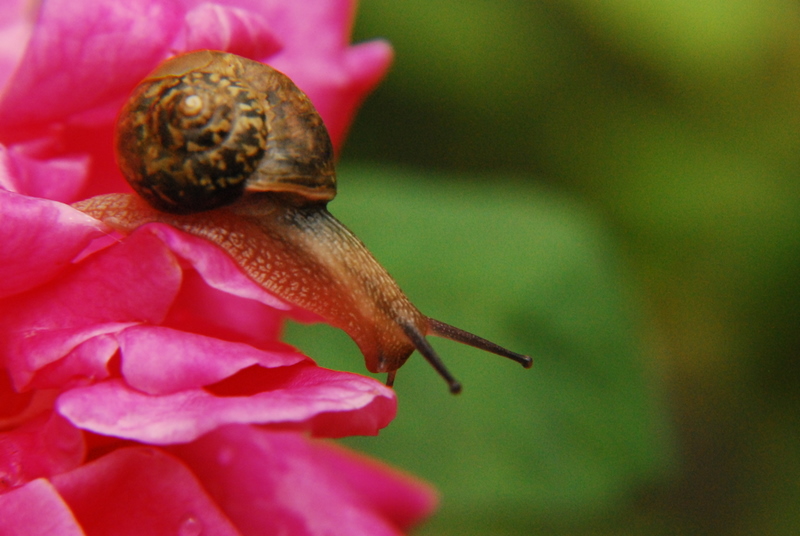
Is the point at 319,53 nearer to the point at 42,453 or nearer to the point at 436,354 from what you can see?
the point at 436,354

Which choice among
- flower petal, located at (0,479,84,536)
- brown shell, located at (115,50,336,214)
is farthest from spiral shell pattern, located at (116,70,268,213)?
flower petal, located at (0,479,84,536)

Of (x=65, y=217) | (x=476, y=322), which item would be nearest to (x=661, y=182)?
(x=476, y=322)

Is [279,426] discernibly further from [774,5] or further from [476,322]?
[774,5]

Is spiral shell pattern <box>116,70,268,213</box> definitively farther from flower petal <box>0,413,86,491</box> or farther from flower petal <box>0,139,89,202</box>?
flower petal <box>0,413,86,491</box>

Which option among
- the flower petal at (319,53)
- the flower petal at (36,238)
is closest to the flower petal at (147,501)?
the flower petal at (36,238)

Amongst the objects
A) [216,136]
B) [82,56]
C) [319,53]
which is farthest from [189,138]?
[319,53]

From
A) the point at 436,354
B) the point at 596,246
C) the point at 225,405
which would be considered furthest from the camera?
the point at 596,246

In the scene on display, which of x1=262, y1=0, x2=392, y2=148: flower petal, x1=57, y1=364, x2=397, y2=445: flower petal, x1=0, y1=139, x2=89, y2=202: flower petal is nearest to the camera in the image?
x1=57, y1=364, x2=397, y2=445: flower petal
